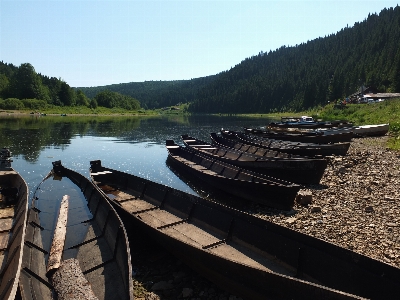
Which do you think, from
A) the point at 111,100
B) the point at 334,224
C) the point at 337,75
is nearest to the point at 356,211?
the point at 334,224

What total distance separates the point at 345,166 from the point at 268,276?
17567 mm

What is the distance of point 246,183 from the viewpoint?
1527 cm

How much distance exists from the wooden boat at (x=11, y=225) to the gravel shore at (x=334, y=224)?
338 cm

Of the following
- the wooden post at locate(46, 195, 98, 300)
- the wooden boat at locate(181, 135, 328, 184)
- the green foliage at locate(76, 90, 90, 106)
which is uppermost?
the green foliage at locate(76, 90, 90, 106)

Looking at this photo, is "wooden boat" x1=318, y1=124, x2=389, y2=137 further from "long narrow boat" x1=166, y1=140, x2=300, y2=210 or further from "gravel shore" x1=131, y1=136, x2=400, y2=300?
"long narrow boat" x1=166, y1=140, x2=300, y2=210

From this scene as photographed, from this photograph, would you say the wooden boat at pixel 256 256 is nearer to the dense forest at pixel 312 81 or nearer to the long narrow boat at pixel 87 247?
the long narrow boat at pixel 87 247

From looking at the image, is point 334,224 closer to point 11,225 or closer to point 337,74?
point 11,225

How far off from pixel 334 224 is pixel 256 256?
4.78 metres

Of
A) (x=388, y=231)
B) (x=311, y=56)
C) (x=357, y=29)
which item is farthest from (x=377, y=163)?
(x=357, y=29)

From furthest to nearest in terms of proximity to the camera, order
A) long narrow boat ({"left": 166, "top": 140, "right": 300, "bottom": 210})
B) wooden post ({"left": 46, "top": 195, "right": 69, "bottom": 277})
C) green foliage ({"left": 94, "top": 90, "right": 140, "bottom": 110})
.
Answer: green foliage ({"left": 94, "top": 90, "right": 140, "bottom": 110}) < long narrow boat ({"left": 166, "top": 140, "right": 300, "bottom": 210}) < wooden post ({"left": 46, "top": 195, "right": 69, "bottom": 277})

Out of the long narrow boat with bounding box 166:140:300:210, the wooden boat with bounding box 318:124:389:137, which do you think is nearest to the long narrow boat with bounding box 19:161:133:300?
the long narrow boat with bounding box 166:140:300:210

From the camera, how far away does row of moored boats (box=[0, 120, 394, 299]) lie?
21.3 feet

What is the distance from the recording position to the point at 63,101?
133125 mm

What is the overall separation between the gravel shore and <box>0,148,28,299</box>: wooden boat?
338 cm
